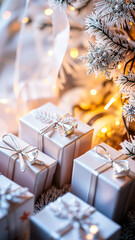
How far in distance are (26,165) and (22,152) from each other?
0.07 metres

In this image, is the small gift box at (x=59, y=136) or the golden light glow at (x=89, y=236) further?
the small gift box at (x=59, y=136)

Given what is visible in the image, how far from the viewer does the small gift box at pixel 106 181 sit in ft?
3.67

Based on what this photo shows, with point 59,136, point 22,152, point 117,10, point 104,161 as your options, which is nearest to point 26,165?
point 22,152

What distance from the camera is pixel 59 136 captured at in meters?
1.30

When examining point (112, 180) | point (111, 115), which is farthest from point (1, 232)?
point (111, 115)

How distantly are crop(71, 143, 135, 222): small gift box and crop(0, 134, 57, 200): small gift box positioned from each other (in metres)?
0.12

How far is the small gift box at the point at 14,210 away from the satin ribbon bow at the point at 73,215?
9cm

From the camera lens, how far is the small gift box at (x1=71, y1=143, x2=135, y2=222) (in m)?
1.12

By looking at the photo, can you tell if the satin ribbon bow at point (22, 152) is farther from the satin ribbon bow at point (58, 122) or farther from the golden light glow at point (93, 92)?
the golden light glow at point (93, 92)

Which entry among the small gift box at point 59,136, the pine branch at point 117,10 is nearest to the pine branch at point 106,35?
the pine branch at point 117,10

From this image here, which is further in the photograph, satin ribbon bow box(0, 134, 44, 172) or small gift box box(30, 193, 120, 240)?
satin ribbon bow box(0, 134, 44, 172)

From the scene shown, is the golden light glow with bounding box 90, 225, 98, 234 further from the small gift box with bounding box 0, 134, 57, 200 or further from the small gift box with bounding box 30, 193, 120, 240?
the small gift box with bounding box 0, 134, 57, 200

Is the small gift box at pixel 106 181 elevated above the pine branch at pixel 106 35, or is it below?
below

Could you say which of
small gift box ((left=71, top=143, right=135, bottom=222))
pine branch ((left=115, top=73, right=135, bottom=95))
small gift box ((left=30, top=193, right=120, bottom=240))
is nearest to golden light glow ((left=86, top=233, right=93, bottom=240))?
small gift box ((left=30, top=193, right=120, bottom=240))
